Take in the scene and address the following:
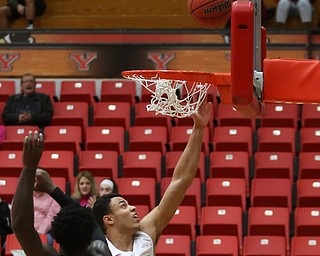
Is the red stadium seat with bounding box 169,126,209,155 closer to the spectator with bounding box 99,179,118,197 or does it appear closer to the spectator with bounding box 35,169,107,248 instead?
the spectator with bounding box 99,179,118,197

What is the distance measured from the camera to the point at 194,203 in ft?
31.0

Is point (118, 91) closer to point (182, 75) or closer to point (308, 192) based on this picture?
point (308, 192)

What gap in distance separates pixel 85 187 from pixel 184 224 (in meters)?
0.95

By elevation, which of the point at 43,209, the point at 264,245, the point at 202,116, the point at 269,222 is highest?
the point at 202,116

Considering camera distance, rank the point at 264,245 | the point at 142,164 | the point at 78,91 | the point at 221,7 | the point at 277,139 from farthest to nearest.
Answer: the point at 78,91 → the point at 277,139 → the point at 142,164 → the point at 264,245 → the point at 221,7

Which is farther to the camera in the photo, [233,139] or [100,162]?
[233,139]

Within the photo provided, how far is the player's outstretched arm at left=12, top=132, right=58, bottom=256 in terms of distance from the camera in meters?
3.78

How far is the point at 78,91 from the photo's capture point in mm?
11898

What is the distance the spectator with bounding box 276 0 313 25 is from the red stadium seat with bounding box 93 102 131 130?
2.77 m

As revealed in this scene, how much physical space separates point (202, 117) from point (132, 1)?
29.7ft

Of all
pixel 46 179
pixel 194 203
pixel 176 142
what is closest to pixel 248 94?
pixel 46 179

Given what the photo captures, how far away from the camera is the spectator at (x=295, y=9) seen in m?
13.0

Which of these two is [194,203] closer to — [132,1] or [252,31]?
[252,31]

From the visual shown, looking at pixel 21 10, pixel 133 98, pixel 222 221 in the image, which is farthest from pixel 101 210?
pixel 21 10
